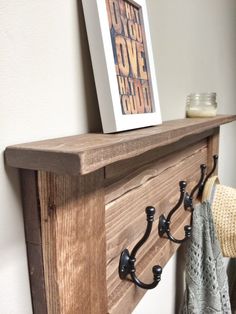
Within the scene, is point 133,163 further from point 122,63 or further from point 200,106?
point 200,106

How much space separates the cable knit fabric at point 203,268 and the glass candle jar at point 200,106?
24 cm

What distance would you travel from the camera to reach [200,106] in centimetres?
82

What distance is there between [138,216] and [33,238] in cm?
23

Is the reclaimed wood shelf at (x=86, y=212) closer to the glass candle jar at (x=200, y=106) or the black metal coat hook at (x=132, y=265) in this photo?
the black metal coat hook at (x=132, y=265)

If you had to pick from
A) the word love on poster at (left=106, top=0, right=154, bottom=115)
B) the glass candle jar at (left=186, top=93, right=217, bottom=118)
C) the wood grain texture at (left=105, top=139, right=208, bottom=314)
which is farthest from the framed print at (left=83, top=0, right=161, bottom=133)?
the glass candle jar at (left=186, top=93, right=217, bottom=118)

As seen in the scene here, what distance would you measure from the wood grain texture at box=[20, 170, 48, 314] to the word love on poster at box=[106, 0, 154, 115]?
0.17m

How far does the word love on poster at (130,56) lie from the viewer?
416mm

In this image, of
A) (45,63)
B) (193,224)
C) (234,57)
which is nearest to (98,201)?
(45,63)

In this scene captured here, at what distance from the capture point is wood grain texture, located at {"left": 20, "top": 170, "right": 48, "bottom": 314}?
32cm

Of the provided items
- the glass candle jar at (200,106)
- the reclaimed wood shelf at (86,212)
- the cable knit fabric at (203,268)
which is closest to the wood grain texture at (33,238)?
the reclaimed wood shelf at (86,212)

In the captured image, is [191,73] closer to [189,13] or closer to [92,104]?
[189,13]

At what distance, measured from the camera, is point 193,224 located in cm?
75

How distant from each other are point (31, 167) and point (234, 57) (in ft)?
4.40

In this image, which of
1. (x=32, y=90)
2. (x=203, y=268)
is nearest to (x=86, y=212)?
(x=32, y=90)
